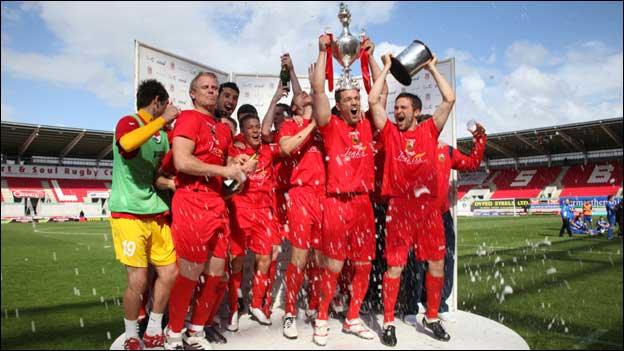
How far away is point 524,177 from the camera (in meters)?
41.1

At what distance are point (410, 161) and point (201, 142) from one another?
2003mm

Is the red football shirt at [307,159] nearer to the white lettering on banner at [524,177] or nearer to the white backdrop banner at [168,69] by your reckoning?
the white backdrop banner at [168,69]

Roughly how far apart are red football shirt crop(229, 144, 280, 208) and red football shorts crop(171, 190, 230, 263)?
0.99 meters

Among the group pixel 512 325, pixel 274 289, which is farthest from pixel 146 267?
pixel 512 325

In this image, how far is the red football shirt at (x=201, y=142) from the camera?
143 inches

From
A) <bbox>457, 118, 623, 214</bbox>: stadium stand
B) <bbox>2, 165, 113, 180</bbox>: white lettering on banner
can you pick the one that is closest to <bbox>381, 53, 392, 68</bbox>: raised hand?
<bbox>457, 118, 623, 214</bbox>: stadium stand

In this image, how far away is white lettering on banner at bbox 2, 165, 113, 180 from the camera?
1483 inches

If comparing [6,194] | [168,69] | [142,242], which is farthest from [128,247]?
[6,194]

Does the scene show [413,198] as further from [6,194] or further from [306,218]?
[6,194]

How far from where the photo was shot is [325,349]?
3.76 meters

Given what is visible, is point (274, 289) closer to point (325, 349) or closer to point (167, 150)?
point (325, 349)

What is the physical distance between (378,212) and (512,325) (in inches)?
73.5

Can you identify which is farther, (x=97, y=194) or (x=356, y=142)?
(x=97, y=194)

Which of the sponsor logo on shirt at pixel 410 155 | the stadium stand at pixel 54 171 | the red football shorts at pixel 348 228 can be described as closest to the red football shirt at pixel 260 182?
the red football shorts at pixel 348 228
